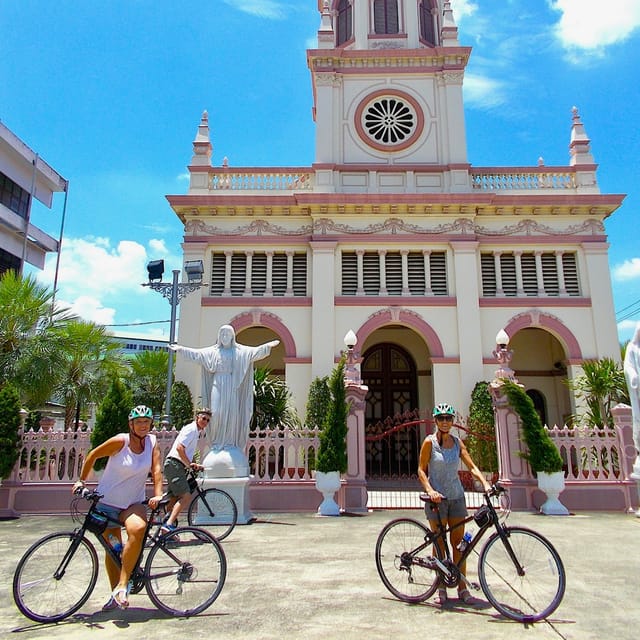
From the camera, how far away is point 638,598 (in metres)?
5.17

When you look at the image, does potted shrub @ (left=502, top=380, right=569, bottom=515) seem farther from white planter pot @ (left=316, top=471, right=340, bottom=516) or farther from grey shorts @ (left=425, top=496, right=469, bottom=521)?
grey shorts @ (left=425, top=496, right=469, bottom=521)

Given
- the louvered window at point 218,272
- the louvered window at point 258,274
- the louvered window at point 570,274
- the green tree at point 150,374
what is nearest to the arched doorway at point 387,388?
the louvered window at point 258,274

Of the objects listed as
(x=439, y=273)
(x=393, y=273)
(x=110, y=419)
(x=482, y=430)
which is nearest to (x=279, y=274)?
(x=393, y=273)

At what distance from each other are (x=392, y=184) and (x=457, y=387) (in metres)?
7.56

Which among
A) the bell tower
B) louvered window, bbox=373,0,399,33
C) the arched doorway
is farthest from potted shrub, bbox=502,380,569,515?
louvered window, bbox=373,0,399,33

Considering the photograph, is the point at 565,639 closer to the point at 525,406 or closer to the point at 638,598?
the point at 638,598

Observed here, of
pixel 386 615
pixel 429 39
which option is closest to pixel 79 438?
pixel 386 615

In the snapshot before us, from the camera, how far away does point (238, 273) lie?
18.7 m

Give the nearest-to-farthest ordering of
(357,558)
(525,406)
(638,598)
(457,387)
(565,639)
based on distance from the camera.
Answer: (565,639), (638,598), (357,558), (525,406), (457,387)

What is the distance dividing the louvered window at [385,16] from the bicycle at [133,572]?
72.5ft

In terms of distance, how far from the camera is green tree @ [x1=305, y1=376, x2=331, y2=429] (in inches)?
638

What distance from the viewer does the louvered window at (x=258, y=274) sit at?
1858 cm

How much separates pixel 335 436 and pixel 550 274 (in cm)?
1137

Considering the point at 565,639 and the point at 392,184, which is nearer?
the point at 565,639
